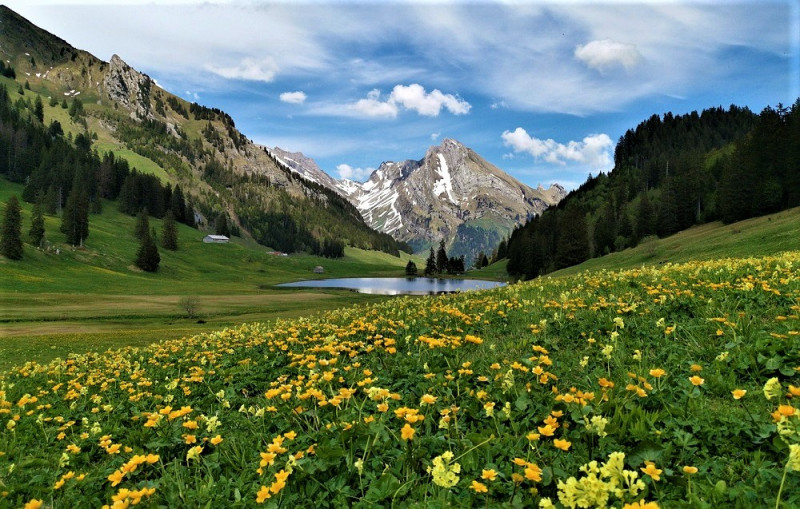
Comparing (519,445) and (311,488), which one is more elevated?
(519,445)

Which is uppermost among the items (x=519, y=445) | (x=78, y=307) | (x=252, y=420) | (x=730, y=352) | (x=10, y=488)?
(x=730, y=352)

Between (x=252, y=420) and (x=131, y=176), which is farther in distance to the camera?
(x=131, y=176)

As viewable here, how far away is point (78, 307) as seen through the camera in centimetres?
6153

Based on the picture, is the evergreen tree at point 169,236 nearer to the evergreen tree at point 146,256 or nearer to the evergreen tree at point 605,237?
the evergreen tree at point 146,256

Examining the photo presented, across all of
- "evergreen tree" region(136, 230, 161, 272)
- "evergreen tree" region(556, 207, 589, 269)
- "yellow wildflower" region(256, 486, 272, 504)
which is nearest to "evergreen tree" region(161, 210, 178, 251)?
"evergreen tree" region(136, 230, 161, 272)

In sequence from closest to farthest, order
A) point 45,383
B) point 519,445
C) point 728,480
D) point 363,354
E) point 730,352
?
point 728,480 → point 519,445 → point 730,352 → point 363,354 → point 45,383

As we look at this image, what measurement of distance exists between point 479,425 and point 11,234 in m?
135

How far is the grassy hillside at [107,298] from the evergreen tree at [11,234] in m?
3.58

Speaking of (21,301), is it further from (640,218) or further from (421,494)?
(640,218)

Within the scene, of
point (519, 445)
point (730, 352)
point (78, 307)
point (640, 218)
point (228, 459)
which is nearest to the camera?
point (519, 445)

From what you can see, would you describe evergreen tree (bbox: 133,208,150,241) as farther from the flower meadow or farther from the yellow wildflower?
the yellow wildflower

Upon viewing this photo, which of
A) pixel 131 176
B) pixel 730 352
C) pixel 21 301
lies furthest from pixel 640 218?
pixel 131 176

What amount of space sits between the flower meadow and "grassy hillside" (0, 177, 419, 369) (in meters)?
24.1

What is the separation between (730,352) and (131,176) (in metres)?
244
